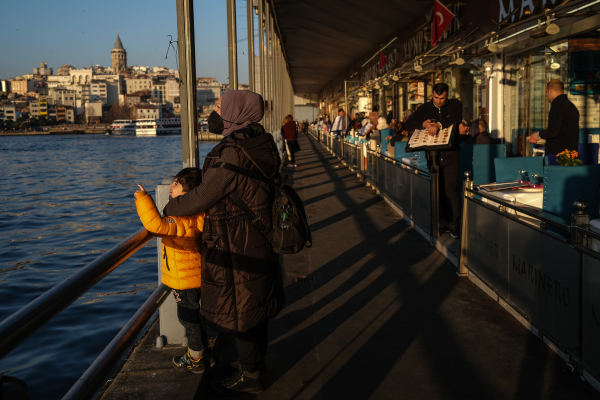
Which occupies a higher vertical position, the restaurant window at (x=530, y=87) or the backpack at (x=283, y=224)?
the restaurant window at (x=530, y=87)

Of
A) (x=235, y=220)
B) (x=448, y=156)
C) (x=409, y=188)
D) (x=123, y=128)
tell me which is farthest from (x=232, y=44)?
(x=123, y=128)

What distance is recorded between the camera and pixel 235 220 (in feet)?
9.27

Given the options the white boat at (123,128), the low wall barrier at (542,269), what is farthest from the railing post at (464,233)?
the white boat at (123,128)

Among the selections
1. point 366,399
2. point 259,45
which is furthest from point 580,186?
point 259,45

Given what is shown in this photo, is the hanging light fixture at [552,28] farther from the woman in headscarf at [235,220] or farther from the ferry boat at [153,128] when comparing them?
the ferry boat at [153,128]

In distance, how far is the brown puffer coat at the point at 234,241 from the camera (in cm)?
278

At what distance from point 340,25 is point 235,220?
19.4 m

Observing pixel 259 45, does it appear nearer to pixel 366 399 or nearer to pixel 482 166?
pixel 482 166

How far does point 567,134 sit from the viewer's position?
19.5ft

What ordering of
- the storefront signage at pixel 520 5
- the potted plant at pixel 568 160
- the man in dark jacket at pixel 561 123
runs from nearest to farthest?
1. the potted plant at pixel 568 160
2. the man in dark jacket at pixel 561 123
3. the storefront signage at pixel 520 5

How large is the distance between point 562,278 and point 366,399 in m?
1.18

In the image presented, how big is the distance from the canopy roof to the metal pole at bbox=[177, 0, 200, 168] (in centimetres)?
1164

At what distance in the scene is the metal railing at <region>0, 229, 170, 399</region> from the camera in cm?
149

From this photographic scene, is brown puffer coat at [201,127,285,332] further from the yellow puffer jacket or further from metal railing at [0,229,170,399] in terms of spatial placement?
metal railing at [0,229,170,399]
